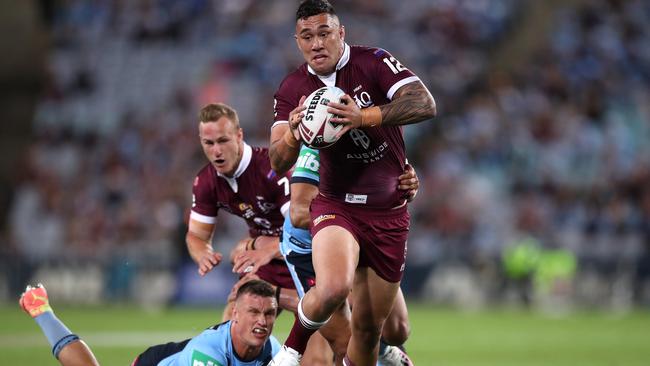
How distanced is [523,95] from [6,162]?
12902 millimetres

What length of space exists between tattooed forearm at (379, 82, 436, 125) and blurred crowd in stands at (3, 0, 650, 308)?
1441 cm

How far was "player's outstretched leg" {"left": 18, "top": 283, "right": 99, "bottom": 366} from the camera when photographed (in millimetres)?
8602

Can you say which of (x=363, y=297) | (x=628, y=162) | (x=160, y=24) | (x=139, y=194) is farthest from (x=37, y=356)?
(x=160, y=24)

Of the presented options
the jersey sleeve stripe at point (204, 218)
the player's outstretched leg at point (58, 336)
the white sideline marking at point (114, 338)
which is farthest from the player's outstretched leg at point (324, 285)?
the white sideline marking at point (114, 338)

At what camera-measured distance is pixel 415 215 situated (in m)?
22.9

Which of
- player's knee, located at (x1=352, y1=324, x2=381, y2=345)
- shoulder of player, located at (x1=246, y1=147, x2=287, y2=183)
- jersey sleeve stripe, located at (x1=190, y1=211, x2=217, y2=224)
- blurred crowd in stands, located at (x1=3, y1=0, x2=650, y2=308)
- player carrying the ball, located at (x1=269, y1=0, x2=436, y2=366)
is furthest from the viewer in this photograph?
blurred crowd in stands, located at (x1=3, y1=0, x2=650, y2=308)

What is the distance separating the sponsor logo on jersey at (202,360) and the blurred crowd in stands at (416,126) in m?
13.6

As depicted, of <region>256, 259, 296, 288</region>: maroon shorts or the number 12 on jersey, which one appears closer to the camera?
the number 12 on jersey

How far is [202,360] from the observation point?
7820 millimetres

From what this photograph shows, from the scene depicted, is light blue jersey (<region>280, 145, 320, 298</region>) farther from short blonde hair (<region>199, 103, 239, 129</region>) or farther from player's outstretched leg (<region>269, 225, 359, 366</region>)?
short blonde hair (<region>199, 103, 239, 129</region>)

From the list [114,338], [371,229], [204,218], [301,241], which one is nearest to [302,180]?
[301,241]

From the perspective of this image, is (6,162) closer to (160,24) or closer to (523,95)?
(160,24)

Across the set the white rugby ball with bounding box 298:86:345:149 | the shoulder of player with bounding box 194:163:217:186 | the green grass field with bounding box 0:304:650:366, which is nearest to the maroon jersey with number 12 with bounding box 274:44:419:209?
the white rugby ball with bounding box 298:86:345:149

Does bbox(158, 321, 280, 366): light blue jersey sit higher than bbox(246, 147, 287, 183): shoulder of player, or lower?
lower
